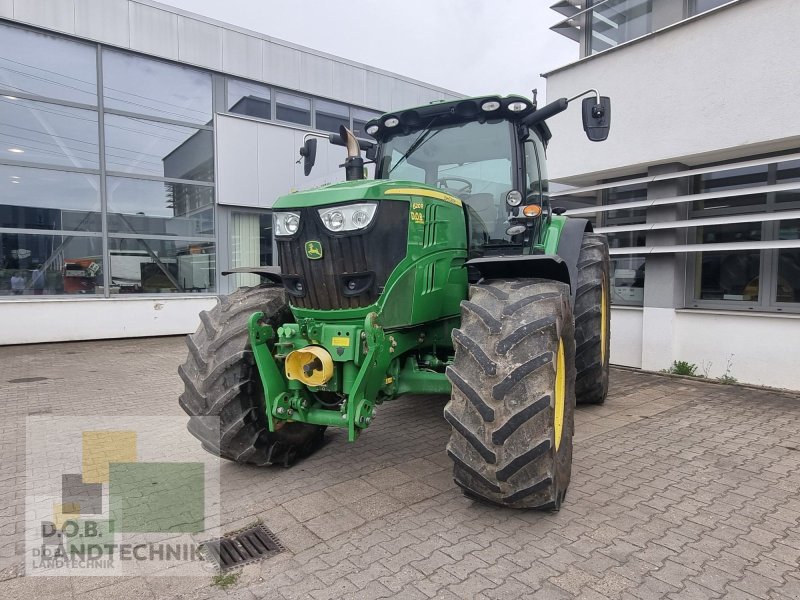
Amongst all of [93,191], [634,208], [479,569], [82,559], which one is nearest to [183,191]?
[93,191]

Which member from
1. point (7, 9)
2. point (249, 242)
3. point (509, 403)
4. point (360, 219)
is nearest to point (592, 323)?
point (509, 403)

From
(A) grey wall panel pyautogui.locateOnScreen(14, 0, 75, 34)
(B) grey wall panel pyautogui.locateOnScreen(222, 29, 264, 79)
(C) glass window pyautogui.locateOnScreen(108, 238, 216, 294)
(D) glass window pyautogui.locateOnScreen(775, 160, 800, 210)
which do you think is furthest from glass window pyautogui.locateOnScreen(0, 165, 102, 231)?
(D) glass window pyautogui.locateOnScreen(775, 160, 800, 210)

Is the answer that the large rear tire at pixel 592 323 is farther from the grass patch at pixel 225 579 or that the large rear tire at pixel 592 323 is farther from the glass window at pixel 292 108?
the glass window at pixel 292 108

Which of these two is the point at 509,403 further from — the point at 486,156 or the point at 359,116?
the point at 359,116

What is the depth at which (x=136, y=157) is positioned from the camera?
1059 centimetres

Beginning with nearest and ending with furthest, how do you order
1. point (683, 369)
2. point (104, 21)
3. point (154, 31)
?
point (683, 369), point (104, 21), point (154, 31)

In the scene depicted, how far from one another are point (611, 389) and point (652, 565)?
3.85 metres

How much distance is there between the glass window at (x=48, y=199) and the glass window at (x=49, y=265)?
0.26 m

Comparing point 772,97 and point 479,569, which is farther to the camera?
point 772,97

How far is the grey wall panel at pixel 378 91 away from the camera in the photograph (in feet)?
44.7

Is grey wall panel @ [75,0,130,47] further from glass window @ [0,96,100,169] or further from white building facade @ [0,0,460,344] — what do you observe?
glass window @ [0,96,100,169]

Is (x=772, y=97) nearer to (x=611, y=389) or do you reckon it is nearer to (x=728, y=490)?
(x=611, y=389)

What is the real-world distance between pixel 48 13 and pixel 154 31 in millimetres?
1795

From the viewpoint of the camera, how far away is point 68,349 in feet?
30.2
